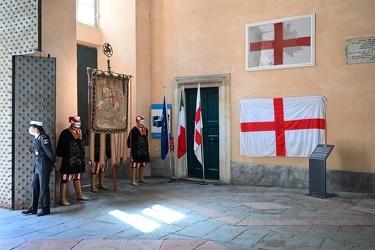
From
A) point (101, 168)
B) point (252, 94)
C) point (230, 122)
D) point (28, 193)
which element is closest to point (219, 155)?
point (230, 122)

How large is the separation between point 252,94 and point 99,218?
4.89 meters

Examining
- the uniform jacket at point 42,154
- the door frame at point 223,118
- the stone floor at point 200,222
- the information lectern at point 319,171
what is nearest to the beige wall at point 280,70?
the door frame at point 223,118

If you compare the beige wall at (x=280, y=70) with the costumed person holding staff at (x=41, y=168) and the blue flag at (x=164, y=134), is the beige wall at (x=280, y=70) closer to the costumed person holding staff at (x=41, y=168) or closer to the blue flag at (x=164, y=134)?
the blue flag at (x=164, y=134)

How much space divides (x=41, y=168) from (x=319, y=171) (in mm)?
5294

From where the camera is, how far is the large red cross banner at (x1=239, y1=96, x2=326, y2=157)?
28.1 feet

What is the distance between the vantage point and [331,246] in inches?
190

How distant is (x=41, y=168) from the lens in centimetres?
656

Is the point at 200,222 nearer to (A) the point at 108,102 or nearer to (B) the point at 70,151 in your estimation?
(B) the point at 70,151

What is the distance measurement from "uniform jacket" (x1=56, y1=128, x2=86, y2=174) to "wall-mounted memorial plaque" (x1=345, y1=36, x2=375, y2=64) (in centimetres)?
591

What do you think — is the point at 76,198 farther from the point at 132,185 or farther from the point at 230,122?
the point at 230,122

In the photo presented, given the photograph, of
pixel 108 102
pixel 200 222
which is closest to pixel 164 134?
pixel 108 102

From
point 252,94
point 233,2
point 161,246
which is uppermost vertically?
point 233,2

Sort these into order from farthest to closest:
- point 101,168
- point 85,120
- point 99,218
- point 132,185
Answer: point 85,120, point 132,185, point 101,168, point 99,218

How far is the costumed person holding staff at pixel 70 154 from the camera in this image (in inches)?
290
